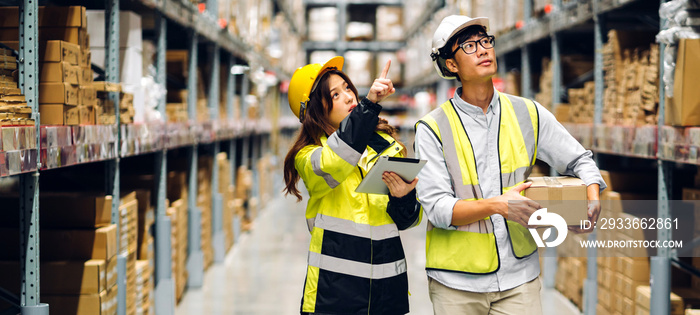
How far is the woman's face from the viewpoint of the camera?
105 inches

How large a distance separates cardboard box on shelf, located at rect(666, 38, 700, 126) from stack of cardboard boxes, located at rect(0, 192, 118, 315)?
2.94 metres

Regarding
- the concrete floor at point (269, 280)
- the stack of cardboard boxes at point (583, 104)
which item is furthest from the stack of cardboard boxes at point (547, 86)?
the concrete floor at point (269, 280)

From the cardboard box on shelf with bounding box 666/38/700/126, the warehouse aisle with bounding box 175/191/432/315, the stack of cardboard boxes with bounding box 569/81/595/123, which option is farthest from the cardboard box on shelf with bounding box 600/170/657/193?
the warehouse aisle with bounding box 175/191/432/315

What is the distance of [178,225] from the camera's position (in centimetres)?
605

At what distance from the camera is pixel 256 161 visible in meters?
11.9

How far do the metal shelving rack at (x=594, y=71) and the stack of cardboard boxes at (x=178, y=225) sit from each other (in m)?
3.20

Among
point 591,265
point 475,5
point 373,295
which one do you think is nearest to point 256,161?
point 475,5

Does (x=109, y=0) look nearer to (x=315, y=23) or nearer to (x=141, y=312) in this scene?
(x=141, y=312)

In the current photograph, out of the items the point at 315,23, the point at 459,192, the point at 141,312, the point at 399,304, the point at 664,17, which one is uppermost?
the point at 315,23

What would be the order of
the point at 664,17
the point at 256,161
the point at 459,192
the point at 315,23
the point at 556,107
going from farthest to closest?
1. the point at 315,23
2. the point at 256,161
3. the point at 556,107
4. the point at 664,17
5. the point at 459,192

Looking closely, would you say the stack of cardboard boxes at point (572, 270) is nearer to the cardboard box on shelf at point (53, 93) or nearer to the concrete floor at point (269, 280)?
the concrete floor at point (269, 280)

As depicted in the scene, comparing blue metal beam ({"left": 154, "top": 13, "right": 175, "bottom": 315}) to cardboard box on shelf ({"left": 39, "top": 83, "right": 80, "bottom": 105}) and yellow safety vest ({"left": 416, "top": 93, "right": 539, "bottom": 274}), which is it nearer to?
cardboard box on shelf ({"left": 39, "top": 83, "right": 80, "bottom": 105})

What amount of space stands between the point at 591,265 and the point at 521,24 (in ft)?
9.49

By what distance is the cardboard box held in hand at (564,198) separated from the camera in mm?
2219
